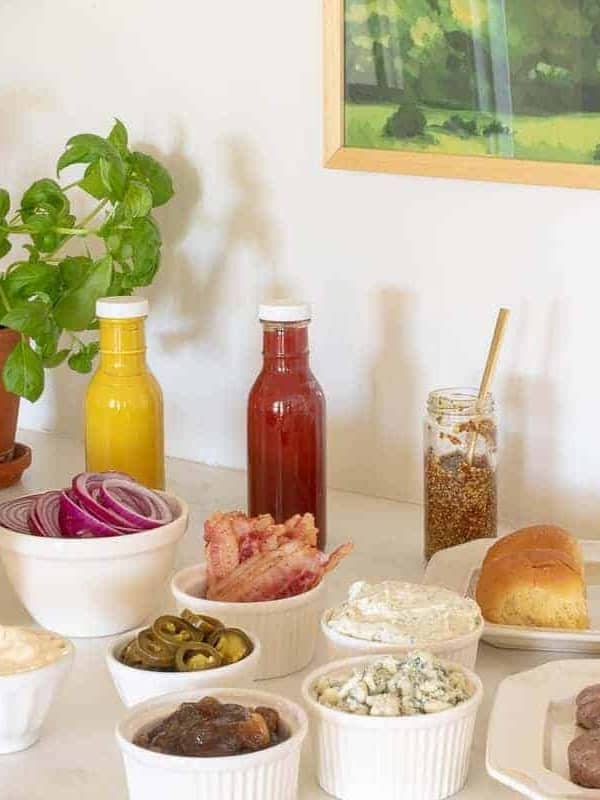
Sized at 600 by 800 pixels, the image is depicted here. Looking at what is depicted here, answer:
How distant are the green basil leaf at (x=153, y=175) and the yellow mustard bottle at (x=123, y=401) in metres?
0.20

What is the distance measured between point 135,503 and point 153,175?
48cm

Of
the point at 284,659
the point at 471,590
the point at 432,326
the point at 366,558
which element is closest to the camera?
the point at 284,659

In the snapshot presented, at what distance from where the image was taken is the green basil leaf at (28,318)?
5.23 feet

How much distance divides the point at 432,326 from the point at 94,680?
56cm

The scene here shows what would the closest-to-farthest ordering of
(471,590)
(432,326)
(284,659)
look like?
(284,659), (471,590), (432,326)

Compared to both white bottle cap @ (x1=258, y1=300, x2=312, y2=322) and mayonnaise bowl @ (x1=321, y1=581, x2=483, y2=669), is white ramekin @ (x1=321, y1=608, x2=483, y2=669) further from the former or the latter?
white bottle cap @ (x1=258, y1=300, x2=312, y2=322)

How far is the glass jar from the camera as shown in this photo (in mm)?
1463

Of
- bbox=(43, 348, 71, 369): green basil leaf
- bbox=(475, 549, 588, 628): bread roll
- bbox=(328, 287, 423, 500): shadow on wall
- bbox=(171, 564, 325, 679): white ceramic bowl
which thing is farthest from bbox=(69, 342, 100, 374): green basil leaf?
bbox=(475, 549, 588, 628): bread roll

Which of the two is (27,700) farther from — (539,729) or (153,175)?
(153,175)

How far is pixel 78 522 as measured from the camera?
132 centimetres

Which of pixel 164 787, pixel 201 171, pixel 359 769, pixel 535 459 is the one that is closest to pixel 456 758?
pixel 359 769

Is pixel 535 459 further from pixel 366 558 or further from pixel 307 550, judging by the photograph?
pixel 307 550

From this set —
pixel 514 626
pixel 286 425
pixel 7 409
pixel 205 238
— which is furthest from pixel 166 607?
pixel 205 238

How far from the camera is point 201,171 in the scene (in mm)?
1771
